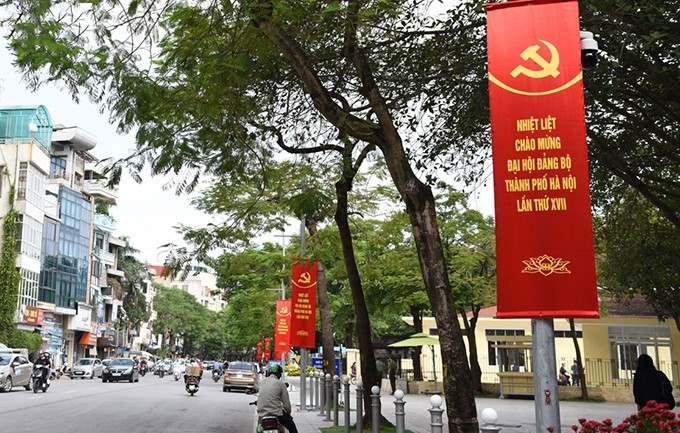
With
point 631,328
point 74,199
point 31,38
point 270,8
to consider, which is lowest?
point 631,328

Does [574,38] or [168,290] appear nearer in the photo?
[574,38]

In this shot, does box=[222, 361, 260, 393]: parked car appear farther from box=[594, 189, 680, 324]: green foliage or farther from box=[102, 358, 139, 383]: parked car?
box=[594, 189, 680, 324]: green foliage

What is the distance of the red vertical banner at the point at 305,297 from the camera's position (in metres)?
19.2

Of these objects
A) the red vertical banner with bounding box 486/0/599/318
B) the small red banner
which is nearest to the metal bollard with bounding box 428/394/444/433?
the red vertical banner with bounding box 486/0/599/318

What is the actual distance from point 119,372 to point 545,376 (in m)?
39.5

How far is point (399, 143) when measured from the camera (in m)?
9.74

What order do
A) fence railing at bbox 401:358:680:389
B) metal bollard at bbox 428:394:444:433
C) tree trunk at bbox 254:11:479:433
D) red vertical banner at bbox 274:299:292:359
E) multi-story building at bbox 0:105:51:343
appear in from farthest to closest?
Answer: multi-story building at bbox 0:105:51:343 → fence railing at bbox 401:358:680:389 → red vertical banner at bbox 274:299:292:359 → tree trunk at bbox 254:11:479:433 → metal bollard at bbox 428:394:444:433

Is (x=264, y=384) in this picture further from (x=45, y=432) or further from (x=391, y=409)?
(x=391, y=409)

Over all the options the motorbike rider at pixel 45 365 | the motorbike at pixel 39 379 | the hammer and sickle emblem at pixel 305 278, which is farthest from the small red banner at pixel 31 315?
the hammer and sickle emblem at pixel 305 278

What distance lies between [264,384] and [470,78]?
620 centimetres

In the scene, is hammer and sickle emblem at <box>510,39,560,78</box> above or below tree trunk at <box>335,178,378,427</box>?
above

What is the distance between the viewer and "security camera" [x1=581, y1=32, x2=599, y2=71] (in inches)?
270

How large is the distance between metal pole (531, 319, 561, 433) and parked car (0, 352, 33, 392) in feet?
84.6

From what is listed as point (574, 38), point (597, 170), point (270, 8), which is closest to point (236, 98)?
point (270, 8)
